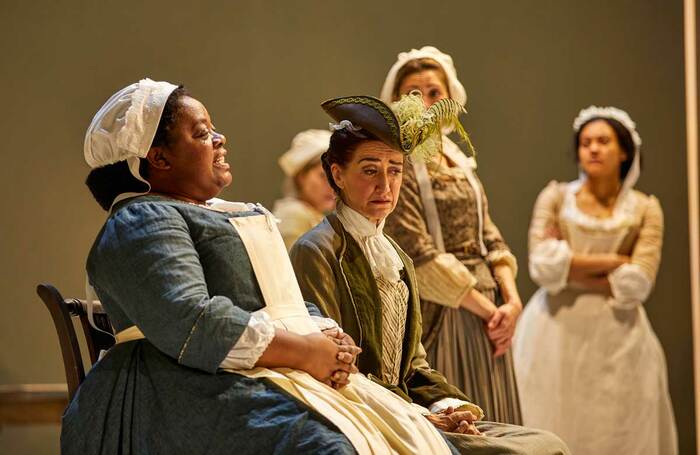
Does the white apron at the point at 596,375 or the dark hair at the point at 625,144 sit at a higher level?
the dark hair at the point at 625,144

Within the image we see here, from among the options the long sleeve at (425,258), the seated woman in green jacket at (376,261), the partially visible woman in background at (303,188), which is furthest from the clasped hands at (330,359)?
the partially visible woman in background at (303,188)

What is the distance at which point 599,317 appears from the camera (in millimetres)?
5426

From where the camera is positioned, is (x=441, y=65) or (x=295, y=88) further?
(x=295, y=88)

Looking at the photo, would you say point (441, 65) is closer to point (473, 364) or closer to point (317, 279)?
point (473, 364)

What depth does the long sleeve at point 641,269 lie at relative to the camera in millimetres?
5281

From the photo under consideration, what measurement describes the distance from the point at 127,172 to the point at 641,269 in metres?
3.56

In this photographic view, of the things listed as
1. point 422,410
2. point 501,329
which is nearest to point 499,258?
point 501,329

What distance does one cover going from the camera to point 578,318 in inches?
215

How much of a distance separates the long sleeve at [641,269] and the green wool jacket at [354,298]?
109 inches

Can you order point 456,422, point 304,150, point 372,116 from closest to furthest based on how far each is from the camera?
point 456,422 → point 372,116 → point 304,150

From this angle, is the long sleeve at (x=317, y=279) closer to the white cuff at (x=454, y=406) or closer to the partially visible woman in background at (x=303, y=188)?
the white cuff at (x=454, y=406)

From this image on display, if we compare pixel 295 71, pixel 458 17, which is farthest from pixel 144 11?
pixel 458 17

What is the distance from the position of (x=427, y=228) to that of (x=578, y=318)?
2068 millimetres

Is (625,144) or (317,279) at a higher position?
(625,144)
